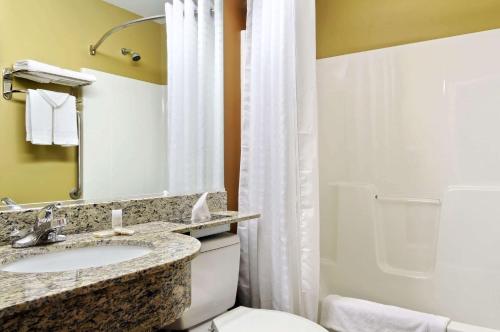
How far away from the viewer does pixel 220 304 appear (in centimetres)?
160

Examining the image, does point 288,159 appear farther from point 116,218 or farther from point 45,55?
point 45,55

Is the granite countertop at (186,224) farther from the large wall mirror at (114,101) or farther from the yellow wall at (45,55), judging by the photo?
the yellow wall at (45,55)

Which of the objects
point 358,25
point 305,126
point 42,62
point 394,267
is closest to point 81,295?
point 42,62

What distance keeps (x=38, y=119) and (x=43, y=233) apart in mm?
421

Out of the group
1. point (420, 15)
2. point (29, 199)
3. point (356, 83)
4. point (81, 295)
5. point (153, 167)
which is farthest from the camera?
point (356, 83)

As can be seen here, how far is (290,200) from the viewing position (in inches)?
70.3

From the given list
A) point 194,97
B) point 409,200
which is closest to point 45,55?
point 194,97

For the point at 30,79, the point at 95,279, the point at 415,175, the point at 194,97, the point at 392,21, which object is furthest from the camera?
the point at 392,21

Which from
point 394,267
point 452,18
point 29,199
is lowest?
point 394,267

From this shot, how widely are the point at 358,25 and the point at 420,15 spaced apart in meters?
0.35

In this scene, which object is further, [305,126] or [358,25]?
[358,25]

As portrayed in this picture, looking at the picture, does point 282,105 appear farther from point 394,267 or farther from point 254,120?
point 394,267

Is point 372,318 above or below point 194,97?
below

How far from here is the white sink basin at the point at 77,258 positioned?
1035mm
